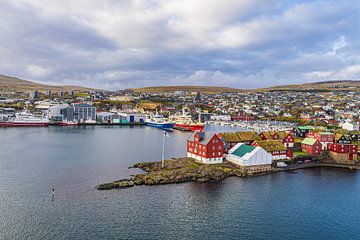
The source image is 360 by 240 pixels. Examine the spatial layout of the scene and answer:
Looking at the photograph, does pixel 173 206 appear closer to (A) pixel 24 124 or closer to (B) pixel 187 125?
(B) pixel 187 125

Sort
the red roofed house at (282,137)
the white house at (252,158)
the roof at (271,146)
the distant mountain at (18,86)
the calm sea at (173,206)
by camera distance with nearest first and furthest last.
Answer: the calm sea at (173,206), the white house at (252,158), the roof at (271,146), the red roofed house at (282,137), the distant mountain at (18,86)

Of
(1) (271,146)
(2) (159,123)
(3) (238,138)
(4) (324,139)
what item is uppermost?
(3) (238,138)

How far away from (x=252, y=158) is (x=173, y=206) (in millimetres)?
9008

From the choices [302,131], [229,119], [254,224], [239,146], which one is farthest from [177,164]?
[229,119]

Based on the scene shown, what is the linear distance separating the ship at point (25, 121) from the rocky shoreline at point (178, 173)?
37.2m

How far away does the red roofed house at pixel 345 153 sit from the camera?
25.6m

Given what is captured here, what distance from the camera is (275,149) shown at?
80.2 feet

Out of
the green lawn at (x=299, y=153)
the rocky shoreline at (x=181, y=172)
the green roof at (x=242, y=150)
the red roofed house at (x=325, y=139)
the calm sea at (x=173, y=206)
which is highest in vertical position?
the red roofed house at (x=325, y=139)

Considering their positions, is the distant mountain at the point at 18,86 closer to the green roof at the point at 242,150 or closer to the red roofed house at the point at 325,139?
the green roof at the point at 242,150

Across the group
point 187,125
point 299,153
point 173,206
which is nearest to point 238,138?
point 299,153

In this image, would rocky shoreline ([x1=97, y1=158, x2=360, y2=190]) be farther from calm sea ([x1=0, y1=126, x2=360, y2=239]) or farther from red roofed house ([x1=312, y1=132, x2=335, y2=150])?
red roofed house ([x1=312, y1=132, x2=335, y2=150])

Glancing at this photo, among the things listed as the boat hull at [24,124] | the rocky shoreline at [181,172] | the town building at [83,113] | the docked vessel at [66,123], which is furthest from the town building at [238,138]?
the town building at [83,113]

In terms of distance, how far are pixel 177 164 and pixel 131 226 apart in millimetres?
9681

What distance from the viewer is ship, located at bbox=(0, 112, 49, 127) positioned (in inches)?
2033
